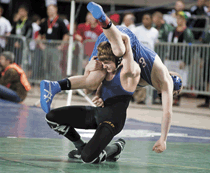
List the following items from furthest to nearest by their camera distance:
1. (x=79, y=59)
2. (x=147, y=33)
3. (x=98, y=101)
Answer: (x=79, y=59)
(x=147, y=33)
(x=98, y=101)

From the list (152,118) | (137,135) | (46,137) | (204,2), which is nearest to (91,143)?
(46,137)

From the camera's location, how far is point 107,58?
3916 millimetres

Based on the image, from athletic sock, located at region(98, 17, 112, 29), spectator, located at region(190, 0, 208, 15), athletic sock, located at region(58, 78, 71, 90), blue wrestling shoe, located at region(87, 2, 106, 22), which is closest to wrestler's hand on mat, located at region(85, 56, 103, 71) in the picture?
athletic sock, located at region(58, 78, 71, 90)

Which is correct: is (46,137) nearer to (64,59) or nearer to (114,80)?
(114,80)

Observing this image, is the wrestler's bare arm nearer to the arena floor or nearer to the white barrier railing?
the arena floor

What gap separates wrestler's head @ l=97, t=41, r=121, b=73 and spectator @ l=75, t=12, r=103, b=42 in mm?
6718

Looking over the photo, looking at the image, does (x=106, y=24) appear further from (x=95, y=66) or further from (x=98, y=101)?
(x=98, y=101)

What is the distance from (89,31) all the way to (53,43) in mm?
978

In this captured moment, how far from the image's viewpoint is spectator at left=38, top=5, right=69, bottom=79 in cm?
1076

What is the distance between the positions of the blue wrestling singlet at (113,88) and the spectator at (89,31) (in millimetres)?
6496

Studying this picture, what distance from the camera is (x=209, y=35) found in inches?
384

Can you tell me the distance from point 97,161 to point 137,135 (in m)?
2.06

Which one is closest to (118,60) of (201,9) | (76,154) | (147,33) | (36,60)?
(76,154)

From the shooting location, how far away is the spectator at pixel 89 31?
10671 mm
